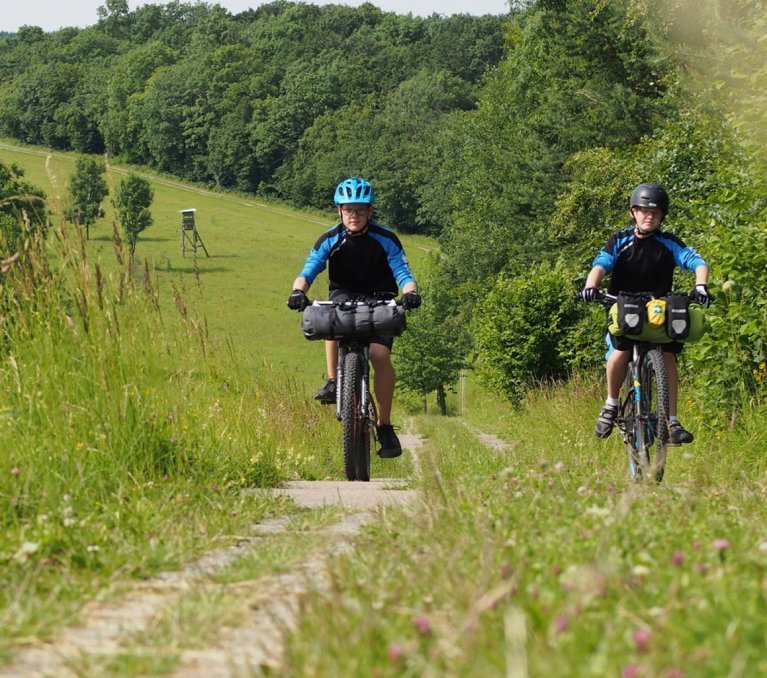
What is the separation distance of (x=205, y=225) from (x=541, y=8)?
6186cm

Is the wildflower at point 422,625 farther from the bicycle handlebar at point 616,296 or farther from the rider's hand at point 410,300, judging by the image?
the rider's hand at point 410,300

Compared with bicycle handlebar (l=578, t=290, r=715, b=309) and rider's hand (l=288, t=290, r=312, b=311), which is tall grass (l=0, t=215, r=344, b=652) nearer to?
rider's hand (l=288, t=290, r=312, b=311)

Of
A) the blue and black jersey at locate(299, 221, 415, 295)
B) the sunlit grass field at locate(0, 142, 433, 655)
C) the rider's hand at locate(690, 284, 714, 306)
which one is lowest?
the sunlit grass field at locate(0, 142, 433, 655)

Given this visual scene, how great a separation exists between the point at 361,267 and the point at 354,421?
48.9 inches

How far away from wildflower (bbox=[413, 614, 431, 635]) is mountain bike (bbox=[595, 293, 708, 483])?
520 centimetres

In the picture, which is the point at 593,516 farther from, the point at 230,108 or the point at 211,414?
the point at 230,108

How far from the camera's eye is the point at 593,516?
12.8 ft

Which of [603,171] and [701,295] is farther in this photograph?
[603,171]

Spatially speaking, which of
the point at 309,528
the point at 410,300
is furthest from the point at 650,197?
the point at 309,528

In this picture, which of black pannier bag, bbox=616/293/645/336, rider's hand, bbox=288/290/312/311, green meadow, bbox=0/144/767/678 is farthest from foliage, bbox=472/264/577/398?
black pannier bag, bbox=616/293/645/336

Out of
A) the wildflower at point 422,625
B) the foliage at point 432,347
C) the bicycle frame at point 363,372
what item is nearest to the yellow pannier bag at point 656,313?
the bicycle frame at point 363,372

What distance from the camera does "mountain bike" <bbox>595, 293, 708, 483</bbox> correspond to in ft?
24.8

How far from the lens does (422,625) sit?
245 centimetres

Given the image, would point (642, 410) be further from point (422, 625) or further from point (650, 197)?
point (422, 625)
